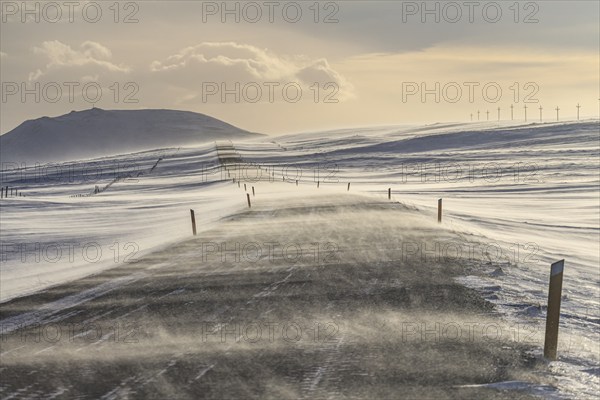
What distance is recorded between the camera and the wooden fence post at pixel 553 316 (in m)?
8.97

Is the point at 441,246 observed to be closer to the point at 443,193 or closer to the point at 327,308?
the point at 327,308

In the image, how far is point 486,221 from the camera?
109 ft

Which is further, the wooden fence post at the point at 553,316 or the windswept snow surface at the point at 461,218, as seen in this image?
the windswept snow surface at the point at 461,218

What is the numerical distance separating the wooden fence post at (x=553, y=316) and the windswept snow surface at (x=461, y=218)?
18cm

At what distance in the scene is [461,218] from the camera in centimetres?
3384

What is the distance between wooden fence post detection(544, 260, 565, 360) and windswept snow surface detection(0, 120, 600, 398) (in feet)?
0.59

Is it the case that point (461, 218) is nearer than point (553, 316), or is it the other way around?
point (553, 316)

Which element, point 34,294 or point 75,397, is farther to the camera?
point 34,294

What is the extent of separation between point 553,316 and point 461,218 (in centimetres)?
2516

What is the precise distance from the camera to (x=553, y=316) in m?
9.06

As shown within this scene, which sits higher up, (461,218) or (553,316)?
(553,316)

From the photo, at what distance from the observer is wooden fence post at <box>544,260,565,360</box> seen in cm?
897

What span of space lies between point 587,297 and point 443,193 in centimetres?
5046

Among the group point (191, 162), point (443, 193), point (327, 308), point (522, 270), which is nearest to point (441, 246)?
point (522, 270)
